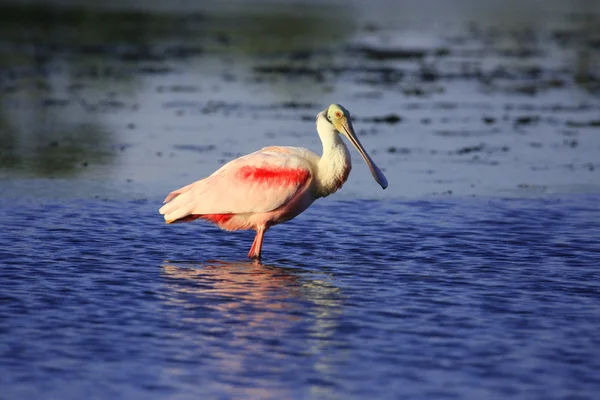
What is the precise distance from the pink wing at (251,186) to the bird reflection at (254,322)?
1.60 feet

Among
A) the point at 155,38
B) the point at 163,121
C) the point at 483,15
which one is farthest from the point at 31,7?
the point at 163,121

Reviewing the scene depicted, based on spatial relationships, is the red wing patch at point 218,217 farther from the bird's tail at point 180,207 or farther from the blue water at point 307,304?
the blue water at point 307,304

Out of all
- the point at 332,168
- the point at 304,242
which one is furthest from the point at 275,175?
the point at 304,242

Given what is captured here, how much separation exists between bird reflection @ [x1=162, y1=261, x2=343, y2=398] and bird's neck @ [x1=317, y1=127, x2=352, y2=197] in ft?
2.44

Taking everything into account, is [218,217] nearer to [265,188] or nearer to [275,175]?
[265,188]

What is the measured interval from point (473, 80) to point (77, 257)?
50.9ft

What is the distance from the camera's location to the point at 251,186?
9836 millimetres

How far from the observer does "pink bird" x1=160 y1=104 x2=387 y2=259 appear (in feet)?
31.9

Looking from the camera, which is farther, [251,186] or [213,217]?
[213,217]

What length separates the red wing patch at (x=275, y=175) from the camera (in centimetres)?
970

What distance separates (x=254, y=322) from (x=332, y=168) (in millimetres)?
2276

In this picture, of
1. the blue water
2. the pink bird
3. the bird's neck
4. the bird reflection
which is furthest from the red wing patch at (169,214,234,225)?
the bird's neck

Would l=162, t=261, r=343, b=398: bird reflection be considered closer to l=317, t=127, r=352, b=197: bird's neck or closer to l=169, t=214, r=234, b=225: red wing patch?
l=169, t=214, r=234, b=225: red wing patch

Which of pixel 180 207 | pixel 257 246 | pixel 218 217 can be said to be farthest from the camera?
pixel 218 217
